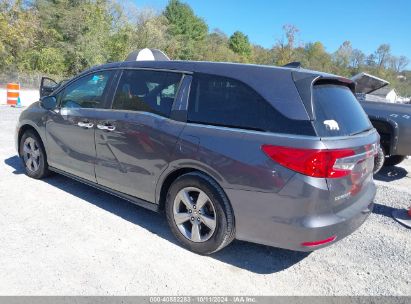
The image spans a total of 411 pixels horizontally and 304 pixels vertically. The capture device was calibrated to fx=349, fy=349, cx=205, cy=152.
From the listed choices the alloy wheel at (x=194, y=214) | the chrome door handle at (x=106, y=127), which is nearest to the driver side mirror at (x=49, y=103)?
the chrome door handle at (x=106, y=127)

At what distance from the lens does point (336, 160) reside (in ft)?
8.96

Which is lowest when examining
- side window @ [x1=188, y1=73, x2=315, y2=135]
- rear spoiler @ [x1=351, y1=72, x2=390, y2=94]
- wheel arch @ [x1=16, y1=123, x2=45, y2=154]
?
wheel arch @ [x1=16, y1=123, x2=45, y2=154]

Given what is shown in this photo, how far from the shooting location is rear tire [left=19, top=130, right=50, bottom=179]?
4941mm

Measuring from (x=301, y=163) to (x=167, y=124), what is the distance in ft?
4.61

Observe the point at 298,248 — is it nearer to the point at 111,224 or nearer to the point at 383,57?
the point at 111,224

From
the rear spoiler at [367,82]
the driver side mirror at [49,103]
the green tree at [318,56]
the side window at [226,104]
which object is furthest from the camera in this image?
the green tree at [318,56]

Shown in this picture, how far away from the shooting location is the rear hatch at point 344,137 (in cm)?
277

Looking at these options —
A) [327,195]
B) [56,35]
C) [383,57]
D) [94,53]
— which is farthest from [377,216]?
[383,57]

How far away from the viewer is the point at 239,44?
75.9 meters

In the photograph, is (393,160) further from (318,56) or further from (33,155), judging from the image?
(318,56)

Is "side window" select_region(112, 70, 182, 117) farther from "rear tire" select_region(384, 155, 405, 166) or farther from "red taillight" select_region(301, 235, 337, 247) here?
"rear tire" select_region(384, 155, 405, 166)

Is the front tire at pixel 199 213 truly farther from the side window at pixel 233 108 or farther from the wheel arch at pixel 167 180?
the side window at pixel 233 108

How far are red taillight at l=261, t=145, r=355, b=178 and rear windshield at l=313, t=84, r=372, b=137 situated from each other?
0.58 ft

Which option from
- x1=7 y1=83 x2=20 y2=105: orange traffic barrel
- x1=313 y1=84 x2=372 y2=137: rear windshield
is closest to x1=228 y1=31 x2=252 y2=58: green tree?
x1=7 y1=83 x2=20 y2=105: orange traffic barrel
